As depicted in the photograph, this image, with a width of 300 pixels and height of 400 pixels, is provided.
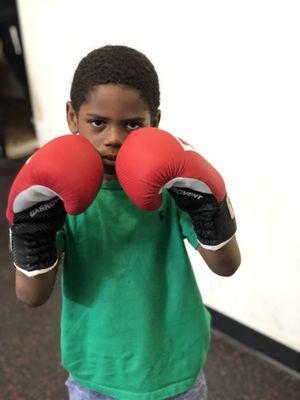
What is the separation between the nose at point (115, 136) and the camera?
2.19 ft

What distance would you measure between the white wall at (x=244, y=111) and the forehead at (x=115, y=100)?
19.0 inches

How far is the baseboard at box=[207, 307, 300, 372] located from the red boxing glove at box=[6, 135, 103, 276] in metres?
0.90

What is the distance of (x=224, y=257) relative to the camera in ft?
2.33

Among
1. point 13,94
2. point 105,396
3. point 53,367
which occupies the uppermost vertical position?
point 105,396

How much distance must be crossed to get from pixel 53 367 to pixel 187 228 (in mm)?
859

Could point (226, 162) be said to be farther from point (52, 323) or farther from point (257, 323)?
point (52, 323)

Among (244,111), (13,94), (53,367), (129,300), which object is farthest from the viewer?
(13,94)

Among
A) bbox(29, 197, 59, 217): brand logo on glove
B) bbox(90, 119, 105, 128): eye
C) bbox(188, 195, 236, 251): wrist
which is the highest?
bbox(90, 119, 105, 128): eye

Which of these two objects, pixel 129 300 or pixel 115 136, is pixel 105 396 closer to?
pixel 129 300

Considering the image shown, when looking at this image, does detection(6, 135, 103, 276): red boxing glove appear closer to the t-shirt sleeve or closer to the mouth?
the mouth

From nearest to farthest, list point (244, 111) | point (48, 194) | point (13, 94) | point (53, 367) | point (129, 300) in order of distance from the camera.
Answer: point (48, 194) → point (129, 300) → point (244, 111) → point (53, 367) → point (13, 94)

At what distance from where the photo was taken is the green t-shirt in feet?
2.40

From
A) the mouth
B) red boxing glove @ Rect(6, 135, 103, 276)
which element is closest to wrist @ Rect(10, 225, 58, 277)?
red boxing glove @ Rect(6, 135, 103, 276)

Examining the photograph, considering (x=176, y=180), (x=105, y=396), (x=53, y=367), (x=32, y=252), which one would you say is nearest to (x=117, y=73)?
(x=176, y=180)
